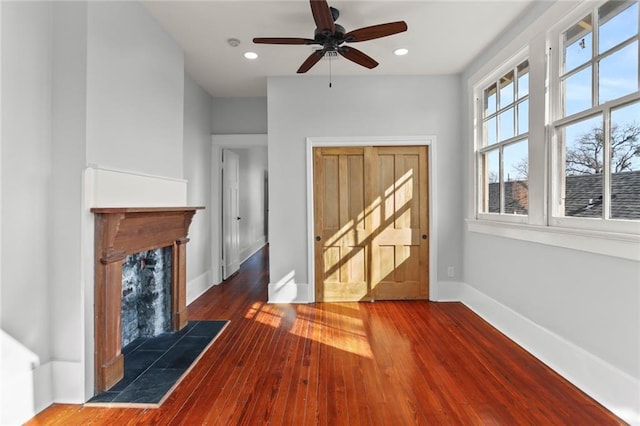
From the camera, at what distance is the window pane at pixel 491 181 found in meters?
3.47

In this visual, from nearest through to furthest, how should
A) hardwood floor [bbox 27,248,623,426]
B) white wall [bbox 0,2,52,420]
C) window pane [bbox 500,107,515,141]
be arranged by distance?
white wall [bbox 0,2,52,420] → hardwood floor [bbox 27,248,623,426] → window pane [bbox 500,107,515,141]

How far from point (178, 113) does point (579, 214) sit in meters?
3.60

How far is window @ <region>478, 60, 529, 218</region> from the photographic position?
301cm

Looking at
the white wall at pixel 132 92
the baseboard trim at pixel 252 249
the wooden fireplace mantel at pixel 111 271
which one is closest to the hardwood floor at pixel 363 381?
the wooden fireplace mantel at pixel 111 271

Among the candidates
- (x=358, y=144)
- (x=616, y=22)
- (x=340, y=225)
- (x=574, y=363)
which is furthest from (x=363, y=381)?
(x=616, y=22)

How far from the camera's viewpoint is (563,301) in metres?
2.42

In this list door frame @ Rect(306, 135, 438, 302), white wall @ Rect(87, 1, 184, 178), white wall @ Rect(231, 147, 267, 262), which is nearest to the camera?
white wall @ Rect(87, 1, 184, 178)

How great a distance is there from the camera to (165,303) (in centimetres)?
310

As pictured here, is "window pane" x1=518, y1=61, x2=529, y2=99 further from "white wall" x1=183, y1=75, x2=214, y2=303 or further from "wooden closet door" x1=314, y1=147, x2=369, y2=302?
"white wall" x1=183, y1=75, x2=214, y2=303

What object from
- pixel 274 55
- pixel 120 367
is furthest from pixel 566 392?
pixel 274 55

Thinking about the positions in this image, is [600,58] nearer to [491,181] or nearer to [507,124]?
[507,124]

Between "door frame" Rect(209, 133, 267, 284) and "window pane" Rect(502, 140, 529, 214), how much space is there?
3217 millimetres

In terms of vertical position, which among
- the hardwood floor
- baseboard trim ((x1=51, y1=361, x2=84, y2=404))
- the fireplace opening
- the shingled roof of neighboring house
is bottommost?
the hardwood floor

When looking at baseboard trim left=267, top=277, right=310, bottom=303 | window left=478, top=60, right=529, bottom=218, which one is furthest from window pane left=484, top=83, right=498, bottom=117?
baseboard trim left=267, top=277, right=310, bottom=303
